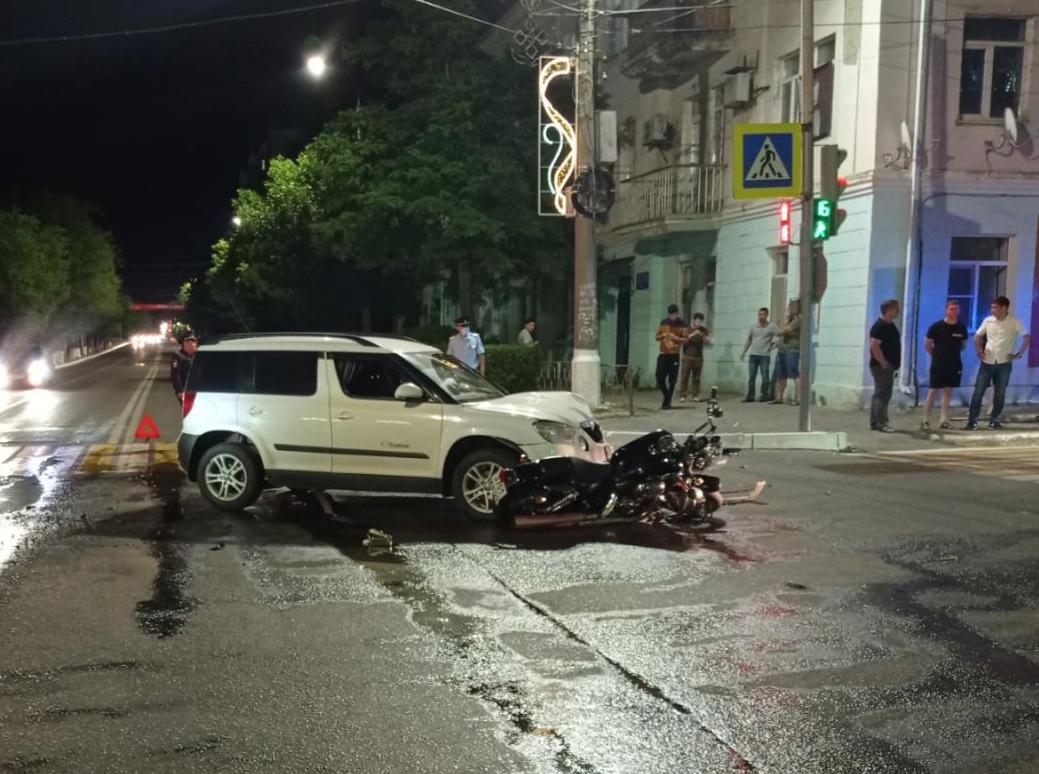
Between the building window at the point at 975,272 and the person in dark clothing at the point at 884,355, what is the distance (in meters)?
4.00

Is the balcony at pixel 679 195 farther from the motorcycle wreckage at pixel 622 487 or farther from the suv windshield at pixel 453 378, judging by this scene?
the motorcycle wreckage at pixel 622 487

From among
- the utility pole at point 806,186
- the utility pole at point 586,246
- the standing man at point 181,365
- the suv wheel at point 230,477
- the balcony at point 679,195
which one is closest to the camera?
the suv wheel at point 230,477

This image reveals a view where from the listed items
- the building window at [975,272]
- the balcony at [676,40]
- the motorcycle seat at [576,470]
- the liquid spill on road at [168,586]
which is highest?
the balcony at [676,40]

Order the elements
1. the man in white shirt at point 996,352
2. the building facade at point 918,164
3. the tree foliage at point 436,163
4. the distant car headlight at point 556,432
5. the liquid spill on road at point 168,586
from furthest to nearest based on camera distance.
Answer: the tree foliage at point 436,163
the building facade at point 918,164
the man in white shirt at point 996,352
the distant car headlight at point 556,432
the liquid spill on road at point 168,586

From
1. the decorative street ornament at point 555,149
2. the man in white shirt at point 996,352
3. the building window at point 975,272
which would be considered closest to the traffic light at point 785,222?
the building window at point 975,272

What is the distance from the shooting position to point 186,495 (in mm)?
9844

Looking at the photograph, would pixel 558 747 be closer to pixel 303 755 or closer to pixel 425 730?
pixel 425 730

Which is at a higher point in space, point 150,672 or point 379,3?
point 379,3

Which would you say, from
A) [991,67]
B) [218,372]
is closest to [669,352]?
[991,67]

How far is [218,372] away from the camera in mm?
8922

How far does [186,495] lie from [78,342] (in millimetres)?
75920

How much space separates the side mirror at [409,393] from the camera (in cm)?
821

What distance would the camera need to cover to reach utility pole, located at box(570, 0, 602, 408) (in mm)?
14969

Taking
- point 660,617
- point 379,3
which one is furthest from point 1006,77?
point 660,617
